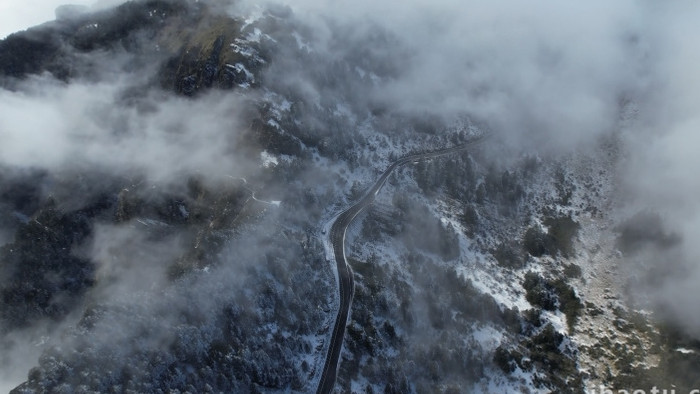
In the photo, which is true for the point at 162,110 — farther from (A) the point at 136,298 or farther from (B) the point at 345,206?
(A) the point at 136,298

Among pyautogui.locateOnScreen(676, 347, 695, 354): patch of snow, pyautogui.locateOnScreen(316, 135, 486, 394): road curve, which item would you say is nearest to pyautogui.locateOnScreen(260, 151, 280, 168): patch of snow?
pyautogui.locateOnScreen(316, 135, 486, 394): road curve

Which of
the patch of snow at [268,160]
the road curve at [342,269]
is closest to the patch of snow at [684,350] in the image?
the road curve at [342,269]

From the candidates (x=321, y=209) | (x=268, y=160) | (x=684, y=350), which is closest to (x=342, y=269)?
(x=321, y=209)

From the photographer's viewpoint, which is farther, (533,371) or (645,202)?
(645,202)

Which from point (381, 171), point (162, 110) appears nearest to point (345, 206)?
point (381, 171)

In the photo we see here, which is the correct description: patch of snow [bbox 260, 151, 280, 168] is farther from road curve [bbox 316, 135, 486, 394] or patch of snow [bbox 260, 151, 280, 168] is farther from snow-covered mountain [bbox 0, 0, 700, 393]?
road curve [bbox 316, 135, 486, 394]
